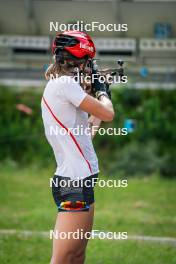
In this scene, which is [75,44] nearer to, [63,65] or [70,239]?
[63,65]

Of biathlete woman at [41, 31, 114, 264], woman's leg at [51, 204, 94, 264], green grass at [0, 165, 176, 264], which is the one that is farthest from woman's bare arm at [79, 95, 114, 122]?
green grass at [0, 165, 176, 264]

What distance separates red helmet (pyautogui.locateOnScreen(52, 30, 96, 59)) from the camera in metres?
5.67

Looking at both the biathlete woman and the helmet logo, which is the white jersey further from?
the helmet logo

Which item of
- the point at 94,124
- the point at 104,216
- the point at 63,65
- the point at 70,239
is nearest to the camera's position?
the point at 70,239

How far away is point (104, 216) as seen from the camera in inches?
471

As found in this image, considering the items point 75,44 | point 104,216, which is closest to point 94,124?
point 75,44

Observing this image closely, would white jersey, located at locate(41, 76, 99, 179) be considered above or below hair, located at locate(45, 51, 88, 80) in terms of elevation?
below

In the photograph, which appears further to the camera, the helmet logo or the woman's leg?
the helmet logo

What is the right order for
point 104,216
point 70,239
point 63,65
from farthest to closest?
point 104,216
point 63,65
point 70,239

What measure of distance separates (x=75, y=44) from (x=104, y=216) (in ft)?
21.5

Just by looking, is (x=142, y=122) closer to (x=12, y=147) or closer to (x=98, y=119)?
(x=12, y=147)

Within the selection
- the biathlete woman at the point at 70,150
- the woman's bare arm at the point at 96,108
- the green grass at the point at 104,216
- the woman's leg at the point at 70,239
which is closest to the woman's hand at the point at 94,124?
the biathlete woman at the point at 70,150

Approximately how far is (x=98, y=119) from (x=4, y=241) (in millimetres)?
3785

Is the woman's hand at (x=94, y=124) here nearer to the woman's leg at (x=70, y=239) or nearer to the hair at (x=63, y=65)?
the hair at (x=63, y=65)
